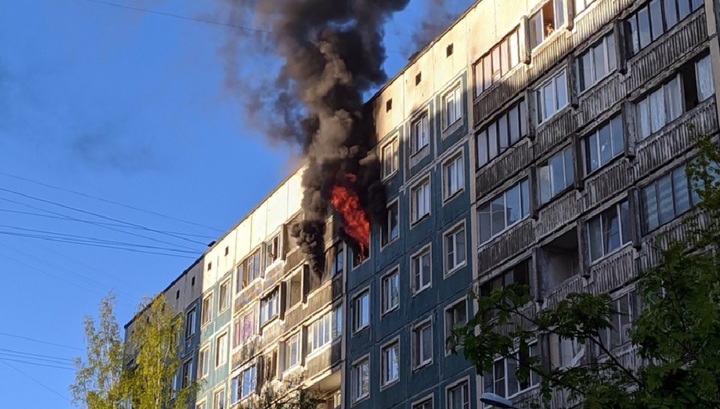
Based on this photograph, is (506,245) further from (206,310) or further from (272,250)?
(206,310)

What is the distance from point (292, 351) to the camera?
54594 mm

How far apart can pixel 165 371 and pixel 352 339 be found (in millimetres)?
7811

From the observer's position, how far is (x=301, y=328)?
177 ft

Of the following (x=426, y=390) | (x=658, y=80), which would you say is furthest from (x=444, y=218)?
(x=658, y=80)

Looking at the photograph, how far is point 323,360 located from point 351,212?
19.5 ft

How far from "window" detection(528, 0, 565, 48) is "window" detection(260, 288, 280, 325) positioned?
19.4 m

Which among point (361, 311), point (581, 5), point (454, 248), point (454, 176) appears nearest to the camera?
point (581, 5)

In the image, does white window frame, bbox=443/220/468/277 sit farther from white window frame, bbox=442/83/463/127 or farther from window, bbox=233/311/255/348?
window, bbox=233/311/255/348

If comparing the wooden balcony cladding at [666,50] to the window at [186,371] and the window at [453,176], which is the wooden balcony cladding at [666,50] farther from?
the window at [186,371]

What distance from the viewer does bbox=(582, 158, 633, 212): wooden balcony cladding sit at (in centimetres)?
3581

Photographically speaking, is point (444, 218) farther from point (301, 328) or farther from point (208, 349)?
point (208, 349)

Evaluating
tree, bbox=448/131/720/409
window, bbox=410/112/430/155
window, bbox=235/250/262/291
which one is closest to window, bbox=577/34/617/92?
window, bbox=410/112/430/155

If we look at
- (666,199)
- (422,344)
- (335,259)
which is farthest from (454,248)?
(666,199)

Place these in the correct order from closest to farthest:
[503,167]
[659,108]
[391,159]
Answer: [659,108] → [503,167] → [391,159]
